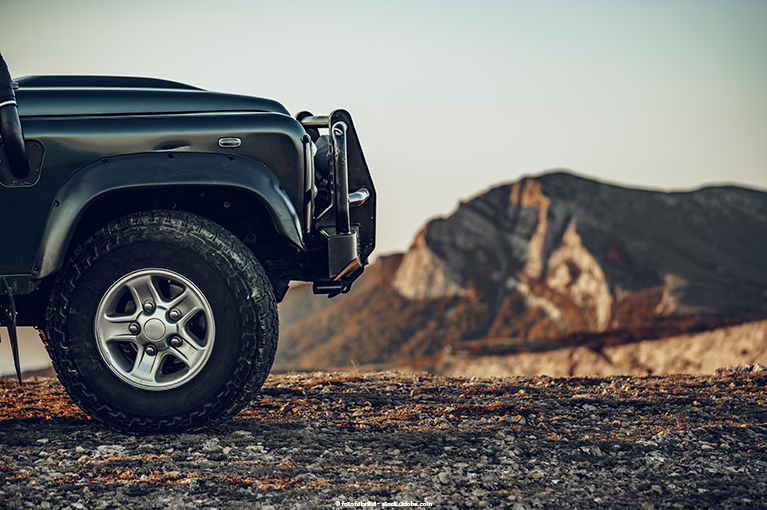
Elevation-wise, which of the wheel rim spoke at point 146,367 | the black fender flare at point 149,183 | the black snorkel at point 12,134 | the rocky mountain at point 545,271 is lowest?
the rocky mountain at point 545,271

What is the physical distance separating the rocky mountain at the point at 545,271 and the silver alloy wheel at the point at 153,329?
5708 cm

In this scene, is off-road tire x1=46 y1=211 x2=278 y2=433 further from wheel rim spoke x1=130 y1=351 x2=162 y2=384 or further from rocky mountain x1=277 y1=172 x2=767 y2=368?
rocky mountain x1=277 y1=172 x2=767 y2=368

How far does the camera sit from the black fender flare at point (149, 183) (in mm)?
3801

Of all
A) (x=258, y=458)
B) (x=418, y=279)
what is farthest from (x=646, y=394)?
(x=418, y=279)

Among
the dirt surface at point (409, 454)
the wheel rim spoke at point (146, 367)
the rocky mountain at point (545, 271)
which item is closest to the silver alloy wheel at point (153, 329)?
the wheel rim spoke at point (146, 367)

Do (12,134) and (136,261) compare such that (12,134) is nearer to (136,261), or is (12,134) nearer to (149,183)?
(149,183)

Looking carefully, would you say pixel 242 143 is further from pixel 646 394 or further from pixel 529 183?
pixel 529 183

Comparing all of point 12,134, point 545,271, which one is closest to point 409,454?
point 12,134

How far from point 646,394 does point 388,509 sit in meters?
3.41

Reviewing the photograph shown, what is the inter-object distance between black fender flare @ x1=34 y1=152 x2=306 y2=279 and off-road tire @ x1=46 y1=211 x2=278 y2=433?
16 centimetres

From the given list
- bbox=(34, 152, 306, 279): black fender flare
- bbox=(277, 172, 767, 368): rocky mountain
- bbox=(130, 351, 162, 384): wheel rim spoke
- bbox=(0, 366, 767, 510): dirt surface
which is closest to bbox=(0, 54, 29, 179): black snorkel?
bbox=(34, 152, 306, 279): black fender flare

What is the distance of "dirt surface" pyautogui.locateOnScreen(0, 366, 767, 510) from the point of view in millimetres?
3170

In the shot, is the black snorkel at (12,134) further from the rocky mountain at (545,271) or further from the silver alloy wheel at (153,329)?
the rocky mountain at (545,271)

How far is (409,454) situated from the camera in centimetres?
377
